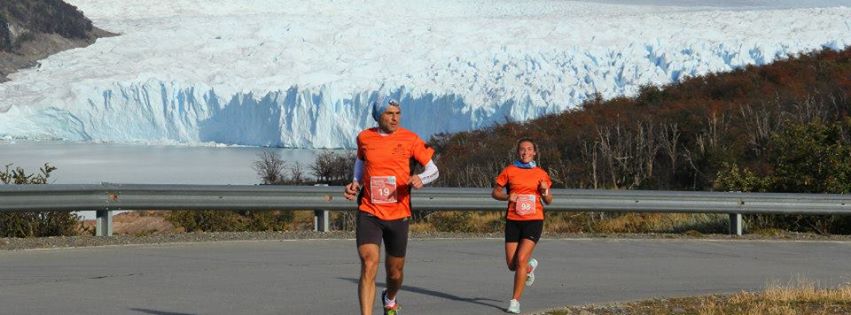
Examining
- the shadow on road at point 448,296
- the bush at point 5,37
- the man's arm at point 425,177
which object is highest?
the bush at point 5,37

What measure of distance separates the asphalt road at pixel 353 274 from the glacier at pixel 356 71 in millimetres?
39048

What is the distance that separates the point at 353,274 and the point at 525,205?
2702 mm

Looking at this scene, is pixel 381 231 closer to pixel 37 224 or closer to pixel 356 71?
pixel 37 224

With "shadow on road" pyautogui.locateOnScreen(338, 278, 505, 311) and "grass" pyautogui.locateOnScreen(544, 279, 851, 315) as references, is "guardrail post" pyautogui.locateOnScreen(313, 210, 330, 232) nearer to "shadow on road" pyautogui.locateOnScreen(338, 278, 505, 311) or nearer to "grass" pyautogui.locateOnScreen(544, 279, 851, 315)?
"shadow on road" pyautogui.locateOnScreen(338, 278, 505, 311)

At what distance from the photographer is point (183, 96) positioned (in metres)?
65.6

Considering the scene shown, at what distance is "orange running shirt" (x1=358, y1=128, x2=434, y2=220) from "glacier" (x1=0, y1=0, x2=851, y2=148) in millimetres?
45549

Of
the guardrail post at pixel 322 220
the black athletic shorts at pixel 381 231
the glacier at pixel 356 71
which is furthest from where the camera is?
the glacier at pixel 356 71

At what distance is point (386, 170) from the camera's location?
302 inches

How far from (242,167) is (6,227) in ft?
148

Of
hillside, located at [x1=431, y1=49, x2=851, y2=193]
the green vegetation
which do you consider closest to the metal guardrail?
hillside, located at [x1=431, y1=49, x2=851, y2=193]

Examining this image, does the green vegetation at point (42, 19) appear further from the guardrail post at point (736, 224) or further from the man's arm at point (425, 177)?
the man's arm at point (425, 177)

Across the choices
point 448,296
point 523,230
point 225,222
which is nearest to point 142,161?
point 225,222

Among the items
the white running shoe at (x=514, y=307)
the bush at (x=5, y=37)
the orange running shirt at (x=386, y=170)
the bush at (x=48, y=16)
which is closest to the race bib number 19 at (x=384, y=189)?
the orange running shirt at (x=386, y=170)

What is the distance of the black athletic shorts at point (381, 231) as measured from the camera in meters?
7.66
